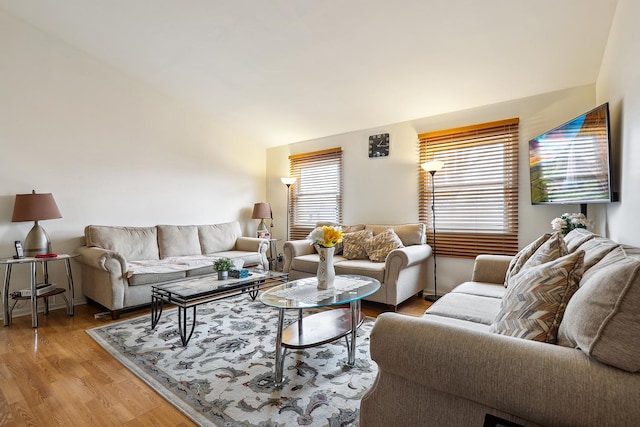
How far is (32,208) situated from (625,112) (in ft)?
15.9

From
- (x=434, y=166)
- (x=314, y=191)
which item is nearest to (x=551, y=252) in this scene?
(x=434, y=166)

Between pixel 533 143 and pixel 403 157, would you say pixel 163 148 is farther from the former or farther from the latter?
→ pixel 533 143

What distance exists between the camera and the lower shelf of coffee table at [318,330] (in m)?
2.00

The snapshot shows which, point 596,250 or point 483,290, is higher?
point 596,250

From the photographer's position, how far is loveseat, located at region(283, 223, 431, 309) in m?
3.18

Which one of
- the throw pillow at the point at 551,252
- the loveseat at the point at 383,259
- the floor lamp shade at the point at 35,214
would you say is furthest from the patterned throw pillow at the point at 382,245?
the floor lamp shade at the point at 35,214

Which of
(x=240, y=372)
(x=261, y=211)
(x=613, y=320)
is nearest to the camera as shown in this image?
(x=613, y=320)

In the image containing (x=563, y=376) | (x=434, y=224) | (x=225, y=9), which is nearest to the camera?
(x=563, y=376)

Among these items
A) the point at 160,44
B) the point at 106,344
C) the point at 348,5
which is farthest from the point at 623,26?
the point at 106,344

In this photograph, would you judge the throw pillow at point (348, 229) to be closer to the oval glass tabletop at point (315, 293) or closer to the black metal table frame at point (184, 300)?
the black metal table frame at point (184, 300)

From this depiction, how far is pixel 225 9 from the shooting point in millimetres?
2850

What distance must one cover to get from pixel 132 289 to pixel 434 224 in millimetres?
3407

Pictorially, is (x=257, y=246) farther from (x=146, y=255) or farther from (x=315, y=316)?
(x=315, y=316)

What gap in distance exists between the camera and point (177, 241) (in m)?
4.23
